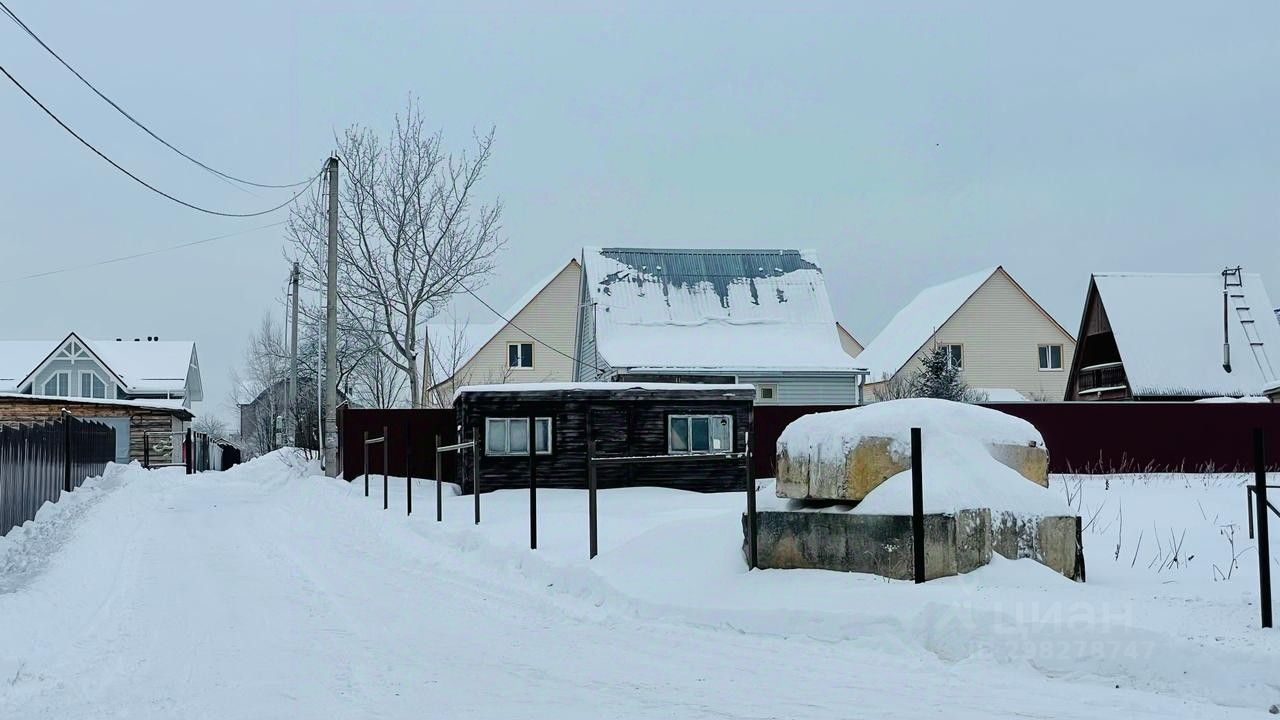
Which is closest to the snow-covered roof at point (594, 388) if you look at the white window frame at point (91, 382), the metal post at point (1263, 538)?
the metal post at point (1263, 538)

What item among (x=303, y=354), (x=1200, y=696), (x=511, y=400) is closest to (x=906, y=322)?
(x=303, y=354)

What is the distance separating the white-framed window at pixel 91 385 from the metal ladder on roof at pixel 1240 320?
184ft

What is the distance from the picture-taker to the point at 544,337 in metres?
53.2

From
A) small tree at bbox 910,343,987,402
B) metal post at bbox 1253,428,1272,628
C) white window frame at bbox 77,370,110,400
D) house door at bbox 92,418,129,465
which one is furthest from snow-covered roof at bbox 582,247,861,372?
white window frame at bbox 77,370,110,400

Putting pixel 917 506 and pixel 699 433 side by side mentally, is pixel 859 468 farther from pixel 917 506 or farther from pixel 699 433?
pixel 699 433

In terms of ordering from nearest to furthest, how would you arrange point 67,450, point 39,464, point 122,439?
1. point 39,464
2. point 67,450
3. point 122,439

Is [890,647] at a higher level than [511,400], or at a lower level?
lower

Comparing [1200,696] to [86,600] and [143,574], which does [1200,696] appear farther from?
[143,574]

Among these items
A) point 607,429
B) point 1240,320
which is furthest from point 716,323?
point 1240,320

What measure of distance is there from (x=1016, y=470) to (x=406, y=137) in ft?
95.7

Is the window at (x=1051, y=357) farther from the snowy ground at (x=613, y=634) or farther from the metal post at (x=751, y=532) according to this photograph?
the metal post at (x=751, y=532)

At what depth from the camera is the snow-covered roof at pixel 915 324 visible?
171 ft

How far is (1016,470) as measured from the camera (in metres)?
11.1

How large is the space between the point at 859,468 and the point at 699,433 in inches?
540
